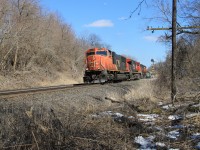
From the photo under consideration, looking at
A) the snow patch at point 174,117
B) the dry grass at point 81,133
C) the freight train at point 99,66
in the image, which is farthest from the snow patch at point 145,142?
the freight train at point 99,66

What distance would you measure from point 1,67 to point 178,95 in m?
23.9

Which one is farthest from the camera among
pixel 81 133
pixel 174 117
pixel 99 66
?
pixel 99 66

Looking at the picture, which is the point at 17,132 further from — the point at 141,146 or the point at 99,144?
the point at 141,146

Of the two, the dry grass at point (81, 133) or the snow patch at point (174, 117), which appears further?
the snow patch at point (174, 117)

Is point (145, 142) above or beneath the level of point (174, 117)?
beneath

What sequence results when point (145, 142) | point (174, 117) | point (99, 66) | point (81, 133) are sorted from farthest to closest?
point (99, 66)
point (174, 117)
point (81, 133)
point (145, 142)

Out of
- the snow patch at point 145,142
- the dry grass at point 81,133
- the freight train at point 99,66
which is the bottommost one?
the snow patch at point 145,142

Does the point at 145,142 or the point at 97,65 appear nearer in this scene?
the point at 145,142

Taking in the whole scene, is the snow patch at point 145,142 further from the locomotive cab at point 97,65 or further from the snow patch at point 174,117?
the locomotive cab at point 97,65

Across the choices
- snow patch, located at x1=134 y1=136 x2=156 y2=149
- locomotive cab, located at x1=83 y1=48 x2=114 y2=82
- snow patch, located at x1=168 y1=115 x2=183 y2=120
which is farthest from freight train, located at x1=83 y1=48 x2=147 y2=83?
snow patch, located at x1=134 y1=136 x2=156 y2=149

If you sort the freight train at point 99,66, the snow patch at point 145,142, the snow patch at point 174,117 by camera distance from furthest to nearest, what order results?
the freight train at point 99,66 < the snow patch at point 174,117 < the snow patch at point 145,142

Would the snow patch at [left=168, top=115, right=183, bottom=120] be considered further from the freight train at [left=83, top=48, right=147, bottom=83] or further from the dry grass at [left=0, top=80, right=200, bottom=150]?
the freight train at [left=83, top=48, right=147, bottom=83]

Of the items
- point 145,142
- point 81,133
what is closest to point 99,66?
point 81,133

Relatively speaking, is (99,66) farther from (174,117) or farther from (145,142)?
(145,142)
